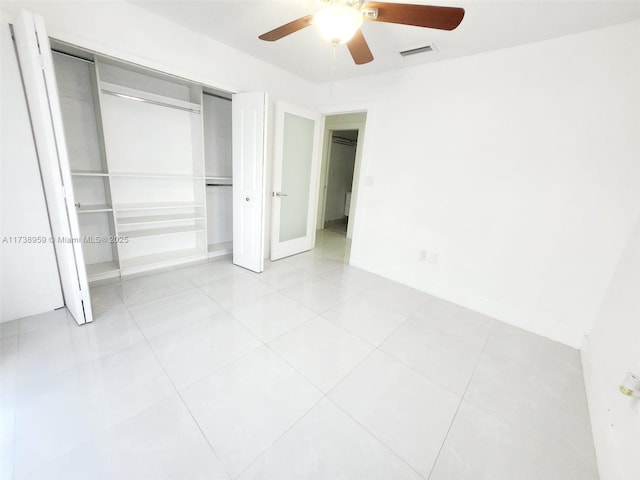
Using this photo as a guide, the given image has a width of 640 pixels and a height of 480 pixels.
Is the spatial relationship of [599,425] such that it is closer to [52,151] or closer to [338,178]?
[52,151]

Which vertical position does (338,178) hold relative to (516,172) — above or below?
below

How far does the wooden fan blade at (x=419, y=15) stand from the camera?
1.29 metres

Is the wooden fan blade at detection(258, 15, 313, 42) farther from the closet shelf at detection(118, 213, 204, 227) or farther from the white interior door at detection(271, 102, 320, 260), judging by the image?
the closet shelf at detection(118, 213, 204, 227)

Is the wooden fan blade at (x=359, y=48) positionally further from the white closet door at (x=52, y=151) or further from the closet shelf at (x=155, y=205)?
the closet shelf at (x=155, y=205)

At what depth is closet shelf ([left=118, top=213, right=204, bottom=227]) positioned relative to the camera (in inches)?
113

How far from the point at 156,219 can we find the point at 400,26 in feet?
10.6

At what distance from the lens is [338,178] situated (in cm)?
636

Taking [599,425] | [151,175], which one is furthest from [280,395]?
[151,175]

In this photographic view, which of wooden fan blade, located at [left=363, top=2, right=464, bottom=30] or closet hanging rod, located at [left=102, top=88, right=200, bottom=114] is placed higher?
wooden fan blade, located at [left=363, top=2, right=464, bottom=30]

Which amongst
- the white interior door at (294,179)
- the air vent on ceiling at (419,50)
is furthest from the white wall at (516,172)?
the white interior door at (294,179)

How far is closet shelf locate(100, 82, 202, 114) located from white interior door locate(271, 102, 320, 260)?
1.07 m

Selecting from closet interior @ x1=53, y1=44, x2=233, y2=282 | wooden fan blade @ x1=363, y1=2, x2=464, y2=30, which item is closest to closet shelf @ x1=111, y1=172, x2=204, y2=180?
closet interior @ x1=53, y1=44, x2=233, y2=282

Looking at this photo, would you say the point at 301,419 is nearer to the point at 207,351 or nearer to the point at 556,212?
the point at 207,351

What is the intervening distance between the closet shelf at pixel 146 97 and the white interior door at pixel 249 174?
20.3 inches
